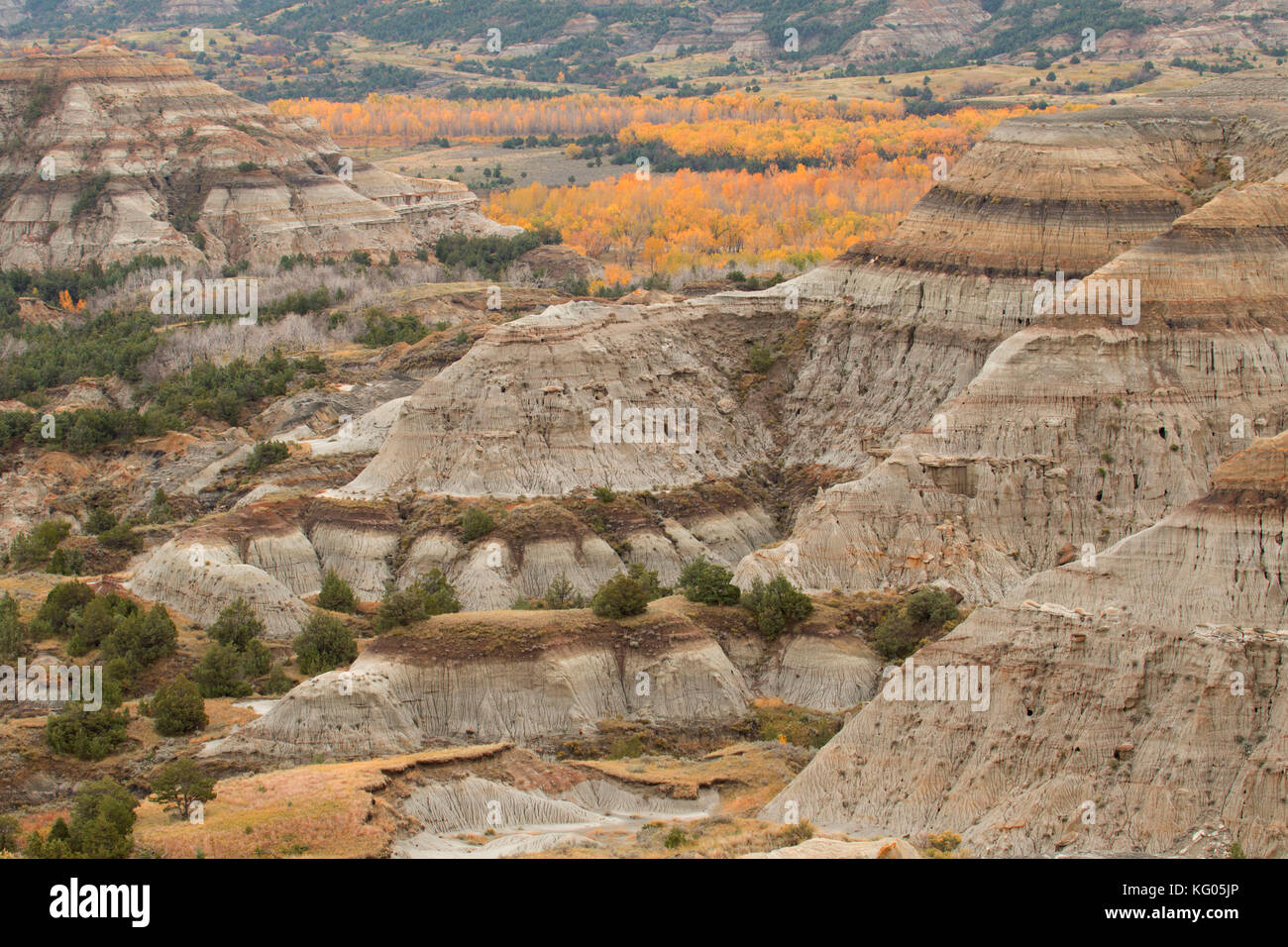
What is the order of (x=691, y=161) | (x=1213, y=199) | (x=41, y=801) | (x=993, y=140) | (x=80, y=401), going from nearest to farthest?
(x=41, y=801)
(x=1213, y=199)
(x=993, y=140)
(x=80, y=401)
(x=691, y=161)

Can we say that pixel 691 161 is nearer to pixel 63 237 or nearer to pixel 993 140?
pixel 63 237

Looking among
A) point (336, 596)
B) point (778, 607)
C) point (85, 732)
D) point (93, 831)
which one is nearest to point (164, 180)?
point (336, 596)

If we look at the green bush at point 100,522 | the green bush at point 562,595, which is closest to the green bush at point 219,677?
the green bush at point 562,595

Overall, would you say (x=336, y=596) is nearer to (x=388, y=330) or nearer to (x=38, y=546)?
(x=38, y=546)

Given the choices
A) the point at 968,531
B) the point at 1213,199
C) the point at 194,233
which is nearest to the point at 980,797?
the point at 968,531

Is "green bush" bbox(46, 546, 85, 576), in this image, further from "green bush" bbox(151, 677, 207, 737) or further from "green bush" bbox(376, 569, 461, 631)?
"green bush" bbox(151, 677, 207, 737)
